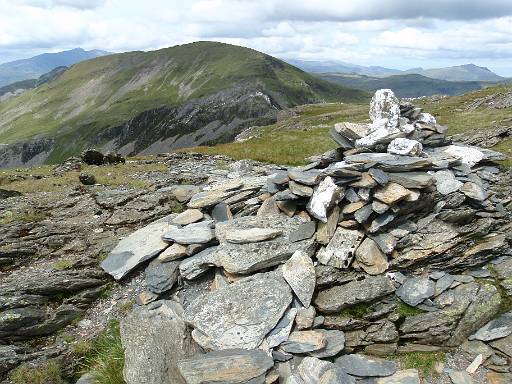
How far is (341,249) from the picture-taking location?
15.7m

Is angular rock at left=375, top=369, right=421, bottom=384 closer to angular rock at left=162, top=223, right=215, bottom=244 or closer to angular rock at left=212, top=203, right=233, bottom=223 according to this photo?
angular rock at left=162, top=223, right=215, bottom=244

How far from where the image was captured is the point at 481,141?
95.7 feet

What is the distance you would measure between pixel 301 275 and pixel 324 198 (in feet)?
10.8

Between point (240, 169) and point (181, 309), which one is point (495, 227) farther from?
point (240, 169)

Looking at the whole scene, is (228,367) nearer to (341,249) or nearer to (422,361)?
(341,249)

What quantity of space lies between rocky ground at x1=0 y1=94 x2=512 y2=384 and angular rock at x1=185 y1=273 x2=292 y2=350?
0.05 metres

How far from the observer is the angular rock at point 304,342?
42.7ft

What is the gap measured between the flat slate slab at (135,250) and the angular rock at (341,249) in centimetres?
748

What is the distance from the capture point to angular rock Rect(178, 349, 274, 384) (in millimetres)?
12047

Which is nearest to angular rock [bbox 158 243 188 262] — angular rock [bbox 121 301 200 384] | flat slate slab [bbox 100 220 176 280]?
flat slate slab [bbox 100 220 176 280]

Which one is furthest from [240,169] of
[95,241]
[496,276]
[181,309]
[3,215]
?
[496,276]

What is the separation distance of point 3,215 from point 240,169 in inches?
650

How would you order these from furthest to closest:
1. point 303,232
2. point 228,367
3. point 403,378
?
point 303,232 < point 403,378 < point 228,367

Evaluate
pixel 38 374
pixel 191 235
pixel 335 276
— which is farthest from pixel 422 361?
pixel 38 374
